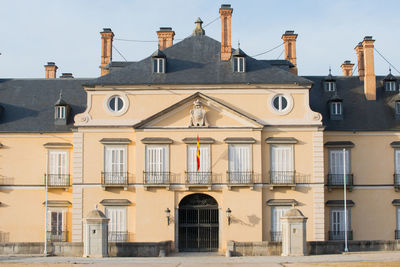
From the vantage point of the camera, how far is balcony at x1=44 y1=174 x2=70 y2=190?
4588cm

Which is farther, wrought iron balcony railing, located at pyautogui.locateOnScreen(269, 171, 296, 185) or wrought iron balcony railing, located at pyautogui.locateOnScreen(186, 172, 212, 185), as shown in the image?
wrought iron balcony railing, located at pyautogui.locateOnScreen(269, 171, 296, 185)

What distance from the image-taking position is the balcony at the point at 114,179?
43.6 m

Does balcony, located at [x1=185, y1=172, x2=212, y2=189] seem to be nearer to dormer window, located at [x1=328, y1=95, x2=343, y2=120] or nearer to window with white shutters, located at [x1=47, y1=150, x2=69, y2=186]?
window with white shutters, located at [x1=47, y1=150, x2=69, y2=186]

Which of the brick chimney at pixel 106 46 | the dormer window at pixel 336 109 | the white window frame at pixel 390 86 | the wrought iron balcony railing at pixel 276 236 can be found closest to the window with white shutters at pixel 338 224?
the wrought iron balcony railing at pixel 276 236

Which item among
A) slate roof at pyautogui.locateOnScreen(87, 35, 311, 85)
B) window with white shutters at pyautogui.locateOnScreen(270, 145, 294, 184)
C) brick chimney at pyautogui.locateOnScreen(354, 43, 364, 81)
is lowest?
window with white shutters at pyautogui.locateOnScreen(270, 145, 294, 184)

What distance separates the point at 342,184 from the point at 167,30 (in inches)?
708

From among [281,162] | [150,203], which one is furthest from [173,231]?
[281,162]

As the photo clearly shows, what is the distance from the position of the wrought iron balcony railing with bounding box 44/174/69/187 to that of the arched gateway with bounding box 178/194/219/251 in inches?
321

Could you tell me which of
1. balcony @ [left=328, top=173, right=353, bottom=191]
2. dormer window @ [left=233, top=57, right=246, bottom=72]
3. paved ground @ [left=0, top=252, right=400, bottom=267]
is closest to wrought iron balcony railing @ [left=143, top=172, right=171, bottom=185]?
paved ground @ [left=0, top=252, right=400, bottom=267]

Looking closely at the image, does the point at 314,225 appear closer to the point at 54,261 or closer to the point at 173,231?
the point at 173,231

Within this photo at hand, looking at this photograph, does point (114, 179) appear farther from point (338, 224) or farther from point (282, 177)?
point (338, 224)

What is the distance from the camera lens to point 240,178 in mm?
43406

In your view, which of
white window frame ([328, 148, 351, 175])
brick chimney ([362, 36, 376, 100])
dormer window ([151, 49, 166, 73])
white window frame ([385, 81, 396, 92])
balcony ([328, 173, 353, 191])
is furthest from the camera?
white window frame ([385, 81, 396, 92])

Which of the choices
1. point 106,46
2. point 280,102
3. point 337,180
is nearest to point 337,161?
point 337,180
